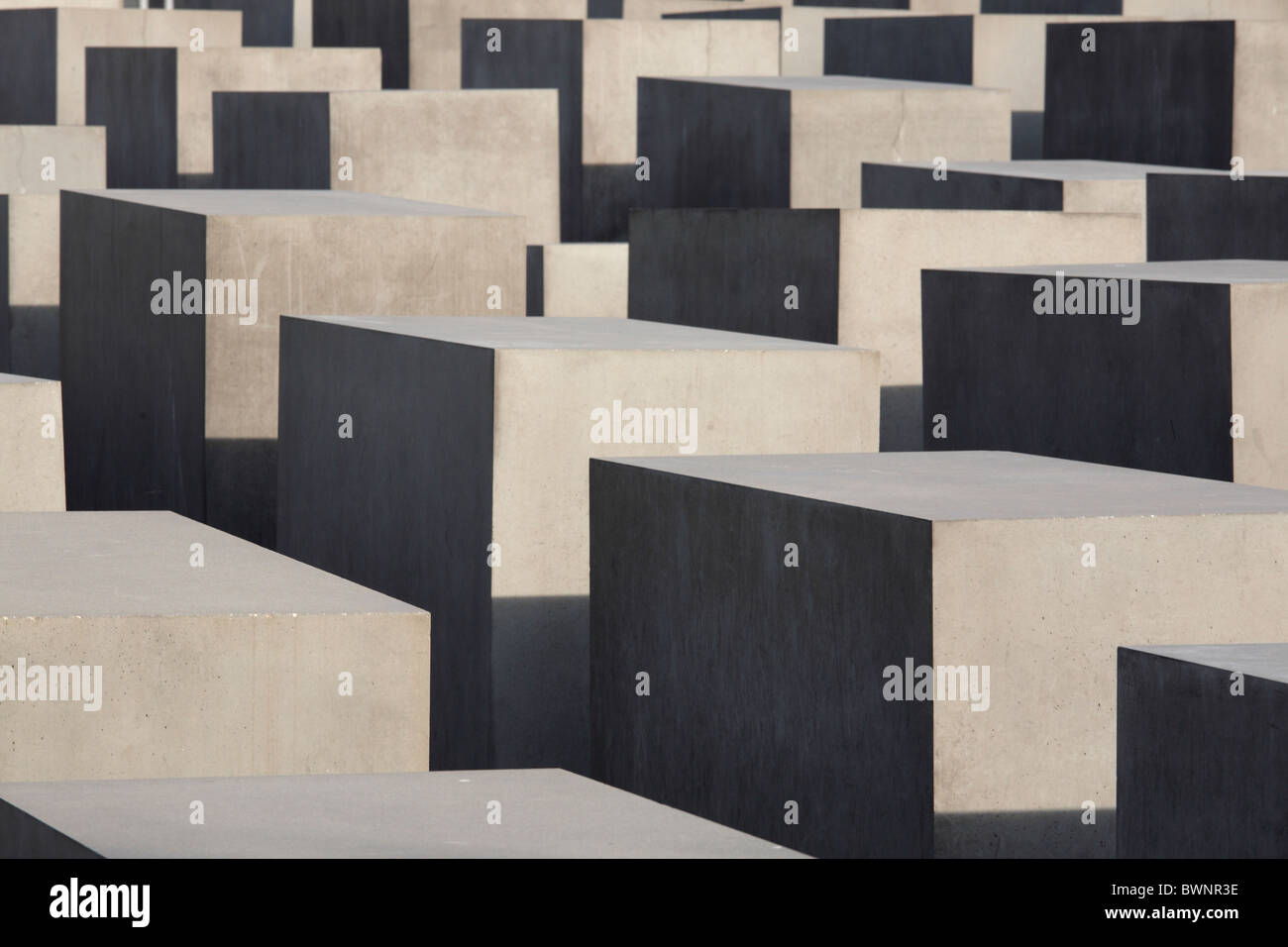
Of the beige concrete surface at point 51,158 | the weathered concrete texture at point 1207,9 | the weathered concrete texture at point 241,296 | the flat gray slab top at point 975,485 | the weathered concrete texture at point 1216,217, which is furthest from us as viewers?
the weathered concrete texture at point 1207,9

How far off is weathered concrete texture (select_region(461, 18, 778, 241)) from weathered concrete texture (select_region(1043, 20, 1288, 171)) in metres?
3.41

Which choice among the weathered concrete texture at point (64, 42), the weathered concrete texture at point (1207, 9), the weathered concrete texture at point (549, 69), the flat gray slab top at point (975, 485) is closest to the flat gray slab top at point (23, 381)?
the flat gray slab top at point (975, 485)

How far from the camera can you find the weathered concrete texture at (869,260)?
11.7 m

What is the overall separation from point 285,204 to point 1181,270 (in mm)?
4619

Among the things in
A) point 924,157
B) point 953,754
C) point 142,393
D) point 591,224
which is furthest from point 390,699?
point 591,224

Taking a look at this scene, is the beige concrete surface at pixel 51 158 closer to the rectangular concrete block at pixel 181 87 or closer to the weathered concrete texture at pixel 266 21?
the rectangular concrete block at pixel 181 87

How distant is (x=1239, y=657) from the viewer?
571 cm

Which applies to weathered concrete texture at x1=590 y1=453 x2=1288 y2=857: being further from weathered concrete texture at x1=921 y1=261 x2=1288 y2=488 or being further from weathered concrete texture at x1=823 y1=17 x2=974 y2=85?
weathered concrete texture at x1=823 y1=17 x2=974 y2=85

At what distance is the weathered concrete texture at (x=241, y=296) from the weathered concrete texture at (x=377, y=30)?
8961 mm

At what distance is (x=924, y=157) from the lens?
1581 centimetres

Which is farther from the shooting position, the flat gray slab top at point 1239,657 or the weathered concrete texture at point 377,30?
the weathered concrete texture at point 377,30

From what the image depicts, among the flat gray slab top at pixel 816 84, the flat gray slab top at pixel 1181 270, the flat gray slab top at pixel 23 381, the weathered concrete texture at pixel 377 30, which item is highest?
the weathered concrete texture at pixel 377 30

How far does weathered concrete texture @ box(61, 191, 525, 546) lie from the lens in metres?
11.4

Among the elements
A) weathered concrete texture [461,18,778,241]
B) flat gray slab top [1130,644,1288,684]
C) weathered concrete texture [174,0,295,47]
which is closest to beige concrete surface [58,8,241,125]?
weathered concrete texture [174,0,295,47]
